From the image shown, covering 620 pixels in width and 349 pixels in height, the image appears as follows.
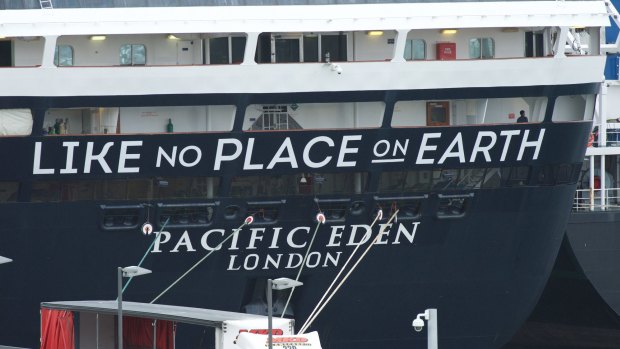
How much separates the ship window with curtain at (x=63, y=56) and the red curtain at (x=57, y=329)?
4.50 m

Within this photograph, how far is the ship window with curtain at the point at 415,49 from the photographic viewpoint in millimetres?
30094

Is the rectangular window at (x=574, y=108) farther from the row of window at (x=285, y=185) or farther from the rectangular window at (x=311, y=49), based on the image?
the rectangular window at (x=311, y=49)

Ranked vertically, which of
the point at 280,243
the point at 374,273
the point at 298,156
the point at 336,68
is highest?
the point at 336,68

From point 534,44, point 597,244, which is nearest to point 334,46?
point 534,44

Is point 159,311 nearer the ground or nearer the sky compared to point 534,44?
nearer the ground

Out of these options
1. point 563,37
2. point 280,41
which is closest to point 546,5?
point 563,37

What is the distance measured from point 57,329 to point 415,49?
8.61m

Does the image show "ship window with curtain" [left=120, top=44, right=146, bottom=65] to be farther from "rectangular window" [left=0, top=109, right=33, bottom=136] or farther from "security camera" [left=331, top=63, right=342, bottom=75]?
"security camera" [left=331, top=63, right=342, bottom=75]

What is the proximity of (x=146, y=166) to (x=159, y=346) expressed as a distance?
11.2 feet

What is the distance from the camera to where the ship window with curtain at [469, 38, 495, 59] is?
3066 centimetres

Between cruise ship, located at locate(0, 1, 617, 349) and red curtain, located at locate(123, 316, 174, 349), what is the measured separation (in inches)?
35.6

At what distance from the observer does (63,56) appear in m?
28.7

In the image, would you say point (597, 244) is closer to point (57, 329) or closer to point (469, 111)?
point (469, 111)

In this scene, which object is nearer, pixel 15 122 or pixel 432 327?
pixel 432 327
